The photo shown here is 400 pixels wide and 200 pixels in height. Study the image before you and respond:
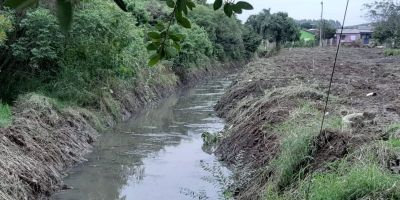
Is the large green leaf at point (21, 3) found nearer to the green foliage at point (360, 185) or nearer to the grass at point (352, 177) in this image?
the grass at point (352, 177)

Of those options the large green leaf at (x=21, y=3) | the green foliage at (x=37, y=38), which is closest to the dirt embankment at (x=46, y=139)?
the green foliage at (x=37, y=38)

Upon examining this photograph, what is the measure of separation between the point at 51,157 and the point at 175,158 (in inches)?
112

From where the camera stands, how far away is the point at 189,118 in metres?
16.7

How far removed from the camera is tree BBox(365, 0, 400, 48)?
42594 millimetres

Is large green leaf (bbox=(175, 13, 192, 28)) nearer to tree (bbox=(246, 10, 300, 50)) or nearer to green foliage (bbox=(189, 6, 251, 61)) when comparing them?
green foliage (bbox=(189, 6, 251, 61))

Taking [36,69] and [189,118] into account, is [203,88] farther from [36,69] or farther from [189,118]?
[36,69]

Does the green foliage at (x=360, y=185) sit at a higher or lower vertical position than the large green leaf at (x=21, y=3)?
lower

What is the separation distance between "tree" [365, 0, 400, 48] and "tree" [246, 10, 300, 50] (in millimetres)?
8913

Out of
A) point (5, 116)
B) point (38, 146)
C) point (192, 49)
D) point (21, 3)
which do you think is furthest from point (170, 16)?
point (192, 49)

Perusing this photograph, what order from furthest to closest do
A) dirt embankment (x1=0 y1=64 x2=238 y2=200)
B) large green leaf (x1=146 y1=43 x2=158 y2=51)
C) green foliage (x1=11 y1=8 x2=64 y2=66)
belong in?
green foliage (x1=11 y1=8 x2=64 y2=66) < dirt embankment (x1=0 y1=64 x2=238 y2=200) < large green leaf (x1=146 y1=43 x2=158 y2=51)

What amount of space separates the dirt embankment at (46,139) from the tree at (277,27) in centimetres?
3860

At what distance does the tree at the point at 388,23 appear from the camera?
42.6m

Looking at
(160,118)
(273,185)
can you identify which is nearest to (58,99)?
(160,118)

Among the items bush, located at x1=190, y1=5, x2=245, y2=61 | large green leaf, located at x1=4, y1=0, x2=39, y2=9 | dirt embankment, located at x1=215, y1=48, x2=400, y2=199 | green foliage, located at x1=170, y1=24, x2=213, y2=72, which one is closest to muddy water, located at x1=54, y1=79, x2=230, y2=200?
dirt embankment, located at x1=215, y1=48, x2=400, y2=199
